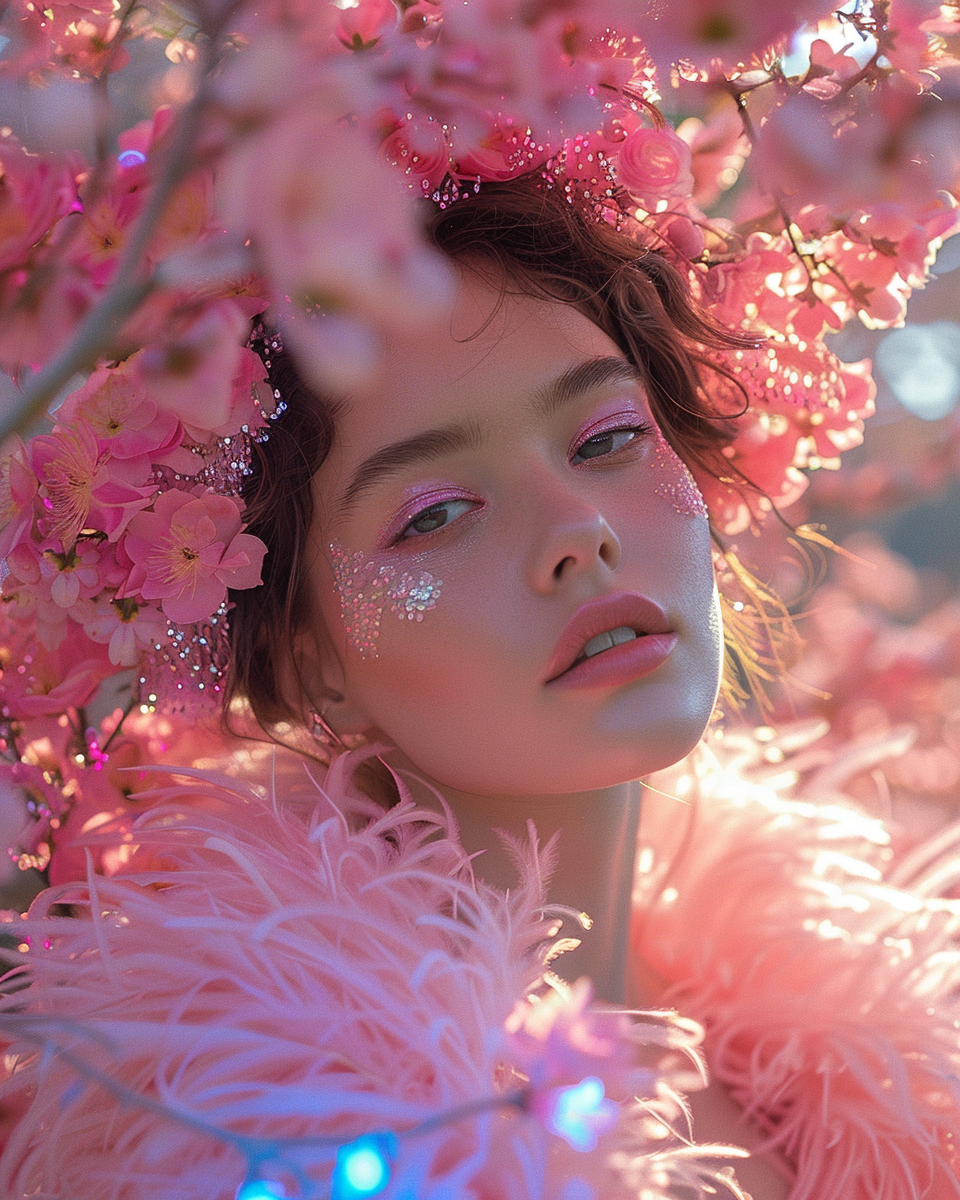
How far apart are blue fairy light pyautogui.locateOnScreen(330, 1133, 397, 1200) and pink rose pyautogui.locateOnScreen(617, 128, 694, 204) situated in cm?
101

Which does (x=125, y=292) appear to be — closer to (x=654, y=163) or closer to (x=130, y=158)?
(x=130, y=158)

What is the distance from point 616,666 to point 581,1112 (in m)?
0.55

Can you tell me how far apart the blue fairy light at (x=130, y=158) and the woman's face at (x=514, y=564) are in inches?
11.5

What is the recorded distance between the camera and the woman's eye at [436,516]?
1.12 meters

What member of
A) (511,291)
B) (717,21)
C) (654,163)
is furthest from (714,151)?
(717,21)

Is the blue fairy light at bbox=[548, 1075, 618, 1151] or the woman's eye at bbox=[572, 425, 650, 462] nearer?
the blue fairy light at bbox=[548, 1075, 618, 1151]

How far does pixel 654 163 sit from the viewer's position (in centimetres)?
118

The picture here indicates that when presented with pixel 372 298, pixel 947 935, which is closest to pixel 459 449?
pixel 372 298

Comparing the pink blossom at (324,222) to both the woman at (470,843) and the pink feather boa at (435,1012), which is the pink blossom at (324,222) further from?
the woman at (470,843)

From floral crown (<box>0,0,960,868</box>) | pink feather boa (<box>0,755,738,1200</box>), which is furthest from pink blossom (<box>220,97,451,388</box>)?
pink feather boa (<box>0,755,738,1200</box>)

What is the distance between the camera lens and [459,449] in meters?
1.11

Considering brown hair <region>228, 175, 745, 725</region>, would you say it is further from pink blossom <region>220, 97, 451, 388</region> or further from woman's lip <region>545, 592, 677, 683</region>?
pink blossom <region>220, 97, 451, 388</region>

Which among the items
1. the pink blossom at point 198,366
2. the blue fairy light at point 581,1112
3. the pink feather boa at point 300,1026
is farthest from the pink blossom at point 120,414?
the blue fairy light at point 581,1112

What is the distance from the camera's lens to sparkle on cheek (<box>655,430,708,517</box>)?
1197 millimetres
